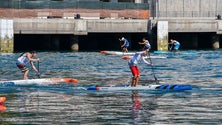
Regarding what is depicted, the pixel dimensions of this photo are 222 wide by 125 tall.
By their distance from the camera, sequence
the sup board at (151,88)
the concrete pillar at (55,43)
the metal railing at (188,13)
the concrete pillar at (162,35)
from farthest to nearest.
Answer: the metal railing at (188,13), the concrete pillar at (55,43), the concrete pillar at (162,35), the sup board at (151,88)

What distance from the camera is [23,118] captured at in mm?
22609

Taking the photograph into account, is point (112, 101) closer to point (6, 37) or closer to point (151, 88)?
point (151, 88)

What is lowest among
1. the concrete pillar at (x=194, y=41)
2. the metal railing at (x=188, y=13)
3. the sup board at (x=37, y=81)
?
the concrete pillar at (x=194, y=41)

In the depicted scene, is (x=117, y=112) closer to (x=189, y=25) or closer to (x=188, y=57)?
(x=188, y=57)

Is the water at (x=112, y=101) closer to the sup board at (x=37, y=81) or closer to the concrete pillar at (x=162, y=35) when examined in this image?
the sup board at (x=37, y=81)

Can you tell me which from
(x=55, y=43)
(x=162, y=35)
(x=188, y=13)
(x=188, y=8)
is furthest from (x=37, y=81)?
(x=188, y=8)

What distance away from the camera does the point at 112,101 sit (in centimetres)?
2753

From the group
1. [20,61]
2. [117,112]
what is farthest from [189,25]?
[117,112]

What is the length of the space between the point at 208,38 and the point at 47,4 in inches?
771

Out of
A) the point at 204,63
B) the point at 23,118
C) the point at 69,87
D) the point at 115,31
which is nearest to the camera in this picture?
the point at 23,118

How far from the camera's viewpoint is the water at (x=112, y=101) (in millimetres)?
22500

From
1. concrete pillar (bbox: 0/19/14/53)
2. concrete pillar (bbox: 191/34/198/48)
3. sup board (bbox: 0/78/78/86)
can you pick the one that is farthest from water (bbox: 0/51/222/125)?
concrete pillar (bbox: 191/34/198/48)

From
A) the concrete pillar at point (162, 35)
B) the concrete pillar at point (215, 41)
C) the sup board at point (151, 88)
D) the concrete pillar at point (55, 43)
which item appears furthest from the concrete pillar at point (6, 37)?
the sup board at point (151, 88)

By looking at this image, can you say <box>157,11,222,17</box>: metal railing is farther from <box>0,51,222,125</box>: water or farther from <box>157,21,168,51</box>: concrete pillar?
<box>0,51,222,125</box>: water
